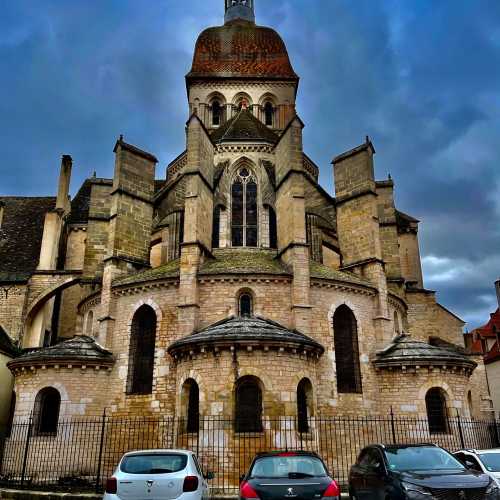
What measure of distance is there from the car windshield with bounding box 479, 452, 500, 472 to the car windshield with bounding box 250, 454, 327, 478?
425cm

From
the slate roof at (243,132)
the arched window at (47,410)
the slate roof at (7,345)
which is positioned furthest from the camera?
the slate roof at (243,132)

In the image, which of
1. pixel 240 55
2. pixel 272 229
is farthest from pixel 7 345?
pixel 240 55

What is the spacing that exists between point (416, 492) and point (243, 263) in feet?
44.3

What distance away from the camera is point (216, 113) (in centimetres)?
3644

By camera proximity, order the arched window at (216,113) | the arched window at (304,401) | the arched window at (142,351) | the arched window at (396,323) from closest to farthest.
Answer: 1. the arched window at (304,401)
2. the arched window at (142,351)
3. the arched window at (396,323)
4. the arched window at (216,113)

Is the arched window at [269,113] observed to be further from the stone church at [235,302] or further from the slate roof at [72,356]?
the slate roof at [72,356]

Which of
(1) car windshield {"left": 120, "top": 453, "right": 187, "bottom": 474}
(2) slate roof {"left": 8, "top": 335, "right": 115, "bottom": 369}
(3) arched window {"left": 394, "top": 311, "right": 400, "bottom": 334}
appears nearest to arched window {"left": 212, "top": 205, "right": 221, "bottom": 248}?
(2) slate roof {"left": 8, "top": 335, "right": 115, "bottom": 369}

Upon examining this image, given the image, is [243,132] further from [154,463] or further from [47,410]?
[154,463]

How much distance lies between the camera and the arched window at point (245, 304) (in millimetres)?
19578

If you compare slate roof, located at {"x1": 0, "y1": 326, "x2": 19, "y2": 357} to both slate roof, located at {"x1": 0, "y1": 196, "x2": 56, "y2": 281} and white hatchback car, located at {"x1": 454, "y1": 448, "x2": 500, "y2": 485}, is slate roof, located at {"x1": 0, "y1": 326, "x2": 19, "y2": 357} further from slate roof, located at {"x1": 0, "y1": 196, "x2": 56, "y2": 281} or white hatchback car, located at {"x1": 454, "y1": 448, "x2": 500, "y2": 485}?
white hatchback car, located at {"x1": 454, "y1": 448, "x2": 500, "y2": 485}

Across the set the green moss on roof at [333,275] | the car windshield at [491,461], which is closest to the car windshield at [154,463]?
the car windshield at [491,461]

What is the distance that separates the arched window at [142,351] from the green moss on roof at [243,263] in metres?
3.02

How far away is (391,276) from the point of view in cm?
2434

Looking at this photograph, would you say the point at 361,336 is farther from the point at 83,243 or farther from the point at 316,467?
the point at 83,243
